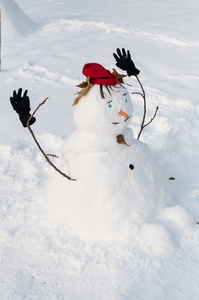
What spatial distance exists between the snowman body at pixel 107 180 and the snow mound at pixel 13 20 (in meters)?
5.19

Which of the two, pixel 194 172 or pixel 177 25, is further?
pixel 177 25

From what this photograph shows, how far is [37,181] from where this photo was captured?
2664 millimetres

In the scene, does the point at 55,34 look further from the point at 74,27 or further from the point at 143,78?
the point at 143,78

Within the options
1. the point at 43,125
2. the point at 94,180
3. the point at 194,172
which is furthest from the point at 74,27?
the point at 94,180

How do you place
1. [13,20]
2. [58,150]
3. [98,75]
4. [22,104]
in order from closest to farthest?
1. [98,75]
2. [22,104]
3. [58,150]
4. [13,20]

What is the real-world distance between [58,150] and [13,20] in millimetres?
4545

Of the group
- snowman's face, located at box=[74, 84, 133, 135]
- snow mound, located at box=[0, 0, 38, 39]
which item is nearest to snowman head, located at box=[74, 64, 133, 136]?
snowman's face, located at box=[74, 84, 133, 135]

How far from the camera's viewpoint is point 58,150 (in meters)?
3.05

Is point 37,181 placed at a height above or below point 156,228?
below

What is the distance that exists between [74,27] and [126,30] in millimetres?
1227

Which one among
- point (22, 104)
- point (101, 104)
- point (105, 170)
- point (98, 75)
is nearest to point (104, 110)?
point (101, 104)

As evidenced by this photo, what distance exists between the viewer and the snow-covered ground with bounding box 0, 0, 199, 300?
191cm

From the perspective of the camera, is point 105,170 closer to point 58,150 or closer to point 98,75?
point 98,75

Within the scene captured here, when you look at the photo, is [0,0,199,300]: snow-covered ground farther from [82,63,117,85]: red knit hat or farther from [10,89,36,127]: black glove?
[82,63,117,85]: red knit hat
